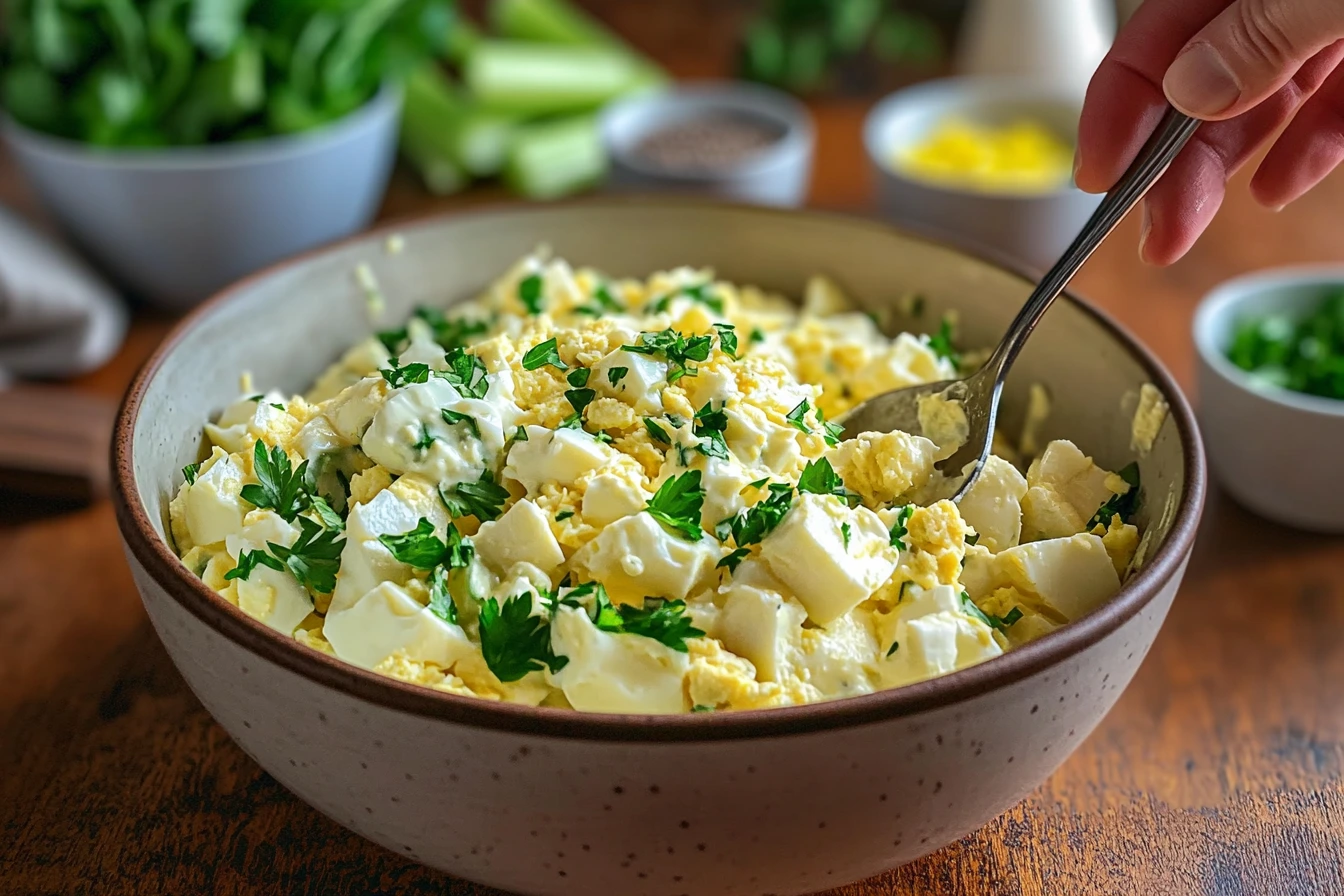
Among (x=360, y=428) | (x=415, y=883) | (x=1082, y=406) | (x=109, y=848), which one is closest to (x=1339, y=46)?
(x=1082, y=406)

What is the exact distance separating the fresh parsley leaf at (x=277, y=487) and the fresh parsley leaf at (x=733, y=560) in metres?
0.46

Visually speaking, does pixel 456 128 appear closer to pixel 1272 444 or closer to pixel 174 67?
pixel 174 67

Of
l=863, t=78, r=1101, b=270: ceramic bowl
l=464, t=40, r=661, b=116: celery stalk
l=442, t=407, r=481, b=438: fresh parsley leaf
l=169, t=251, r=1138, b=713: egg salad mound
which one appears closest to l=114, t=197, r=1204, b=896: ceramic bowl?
l=169, t=251, r=1138, b=713: egg salad mound

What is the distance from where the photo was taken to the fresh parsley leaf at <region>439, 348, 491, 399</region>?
1.42 metres

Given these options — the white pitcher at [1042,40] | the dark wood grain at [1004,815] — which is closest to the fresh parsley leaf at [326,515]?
the dark wood grain at [1004,815]

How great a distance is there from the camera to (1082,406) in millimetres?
1638

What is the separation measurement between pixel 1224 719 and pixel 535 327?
982 mm

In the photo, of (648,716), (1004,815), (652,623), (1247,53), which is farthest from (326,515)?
(1247,53)

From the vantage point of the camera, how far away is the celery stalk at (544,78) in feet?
10.1

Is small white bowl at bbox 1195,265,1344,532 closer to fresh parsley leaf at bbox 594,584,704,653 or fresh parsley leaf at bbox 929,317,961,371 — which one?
fresh parsley leaf at bbox 929,317,961,371

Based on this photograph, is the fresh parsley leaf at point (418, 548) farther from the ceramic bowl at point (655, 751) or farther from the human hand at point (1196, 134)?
the human hand at point (1196, 134)

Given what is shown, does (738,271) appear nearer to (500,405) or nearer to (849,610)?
(500,405)

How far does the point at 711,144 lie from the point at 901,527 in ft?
5.58

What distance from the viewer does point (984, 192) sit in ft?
8.17
